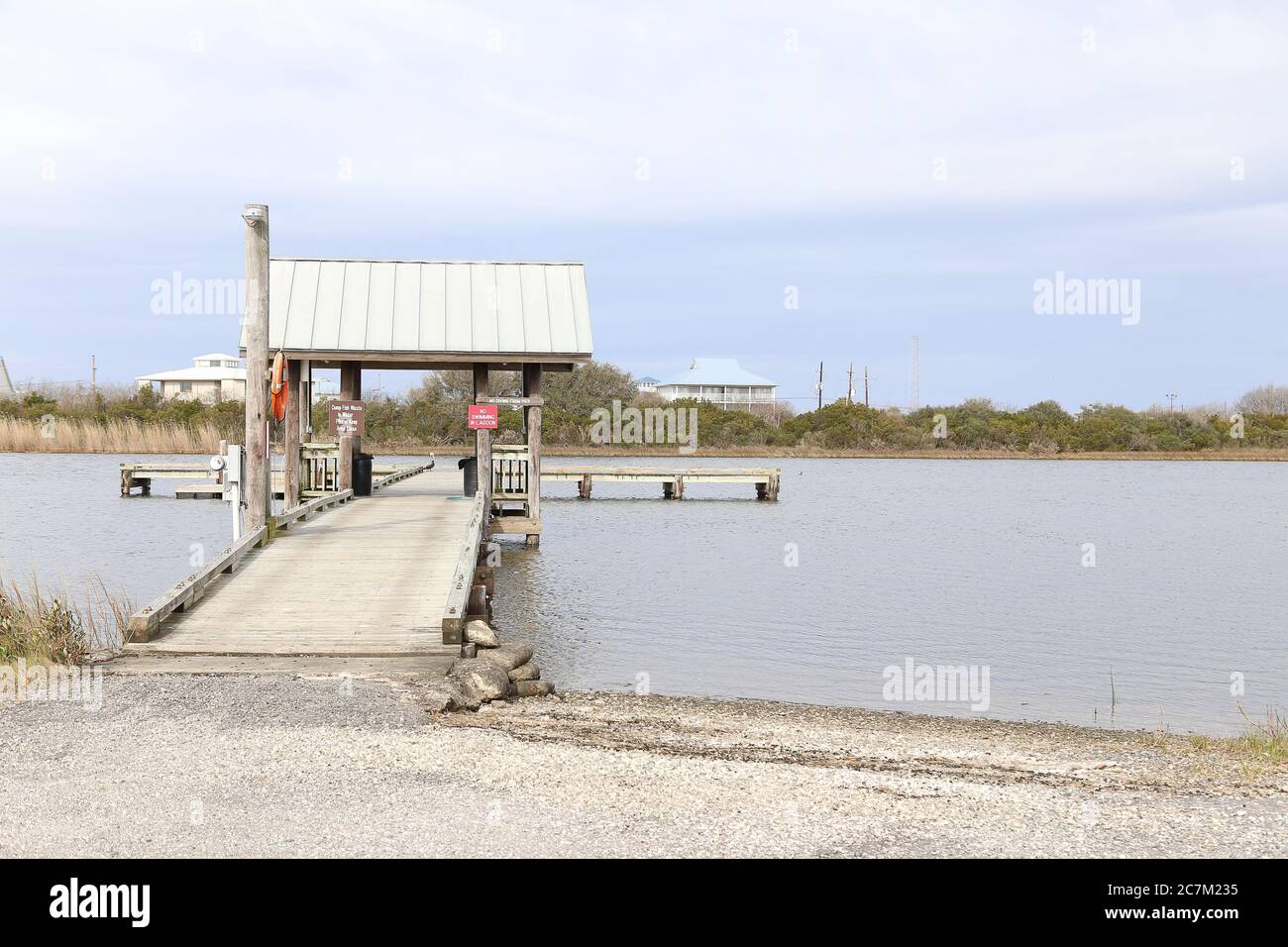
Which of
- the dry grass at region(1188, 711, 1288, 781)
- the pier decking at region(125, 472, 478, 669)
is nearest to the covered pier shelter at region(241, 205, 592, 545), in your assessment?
the pier decking at region(125, 472, 478, 669)

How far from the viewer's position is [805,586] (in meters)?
21.0

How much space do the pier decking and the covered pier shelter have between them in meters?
4.32

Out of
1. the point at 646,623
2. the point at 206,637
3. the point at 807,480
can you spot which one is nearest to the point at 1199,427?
the point at 807,480

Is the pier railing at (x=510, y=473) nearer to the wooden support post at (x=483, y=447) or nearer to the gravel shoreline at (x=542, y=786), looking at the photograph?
the wooden support post at (x=483, y=447)

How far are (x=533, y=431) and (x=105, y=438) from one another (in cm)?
4001

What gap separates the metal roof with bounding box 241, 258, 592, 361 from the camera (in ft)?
68.8

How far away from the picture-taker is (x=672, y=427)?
221 feet

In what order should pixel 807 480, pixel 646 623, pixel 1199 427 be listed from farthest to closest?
1. pixel 1199 427
2. pixel 807 480
3. pixel 646 623

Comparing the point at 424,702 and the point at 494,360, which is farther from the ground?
the point at 494,360

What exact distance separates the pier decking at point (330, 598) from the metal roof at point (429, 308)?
14.6 ft

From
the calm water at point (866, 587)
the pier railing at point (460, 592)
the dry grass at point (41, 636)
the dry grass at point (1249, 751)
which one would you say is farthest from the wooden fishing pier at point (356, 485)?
the dry grass at point (1249, 751)
